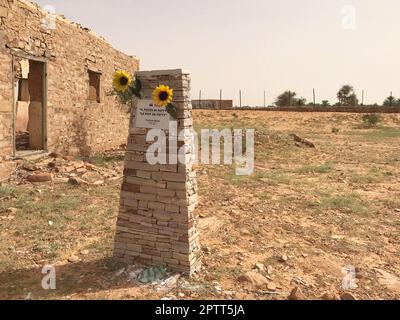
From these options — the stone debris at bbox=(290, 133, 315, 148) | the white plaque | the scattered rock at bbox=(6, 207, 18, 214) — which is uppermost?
the white plaque

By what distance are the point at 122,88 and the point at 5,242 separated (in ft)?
8.52

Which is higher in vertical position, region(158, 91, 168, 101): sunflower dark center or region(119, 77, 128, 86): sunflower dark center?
region(119, 77, 128, 86): sunflower dark center

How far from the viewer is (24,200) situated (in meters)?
5.97

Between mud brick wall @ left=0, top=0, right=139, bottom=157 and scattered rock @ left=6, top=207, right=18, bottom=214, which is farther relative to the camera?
mud brick wall @ left=0, top=0, right=139, bottom=157

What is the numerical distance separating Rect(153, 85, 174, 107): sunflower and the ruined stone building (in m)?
4.43

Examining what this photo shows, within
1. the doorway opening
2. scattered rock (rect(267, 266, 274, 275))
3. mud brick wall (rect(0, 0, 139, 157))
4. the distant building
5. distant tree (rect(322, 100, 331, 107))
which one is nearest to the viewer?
scattered rock (rect(267, 266, 274, 275))

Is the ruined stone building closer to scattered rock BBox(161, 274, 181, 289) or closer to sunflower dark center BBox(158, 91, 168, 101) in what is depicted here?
sunflower dark center BBox(158, 91, 168, 101)

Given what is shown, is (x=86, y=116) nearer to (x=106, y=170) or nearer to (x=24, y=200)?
(x=106, y=170)

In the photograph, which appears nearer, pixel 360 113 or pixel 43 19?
pixel 43 19

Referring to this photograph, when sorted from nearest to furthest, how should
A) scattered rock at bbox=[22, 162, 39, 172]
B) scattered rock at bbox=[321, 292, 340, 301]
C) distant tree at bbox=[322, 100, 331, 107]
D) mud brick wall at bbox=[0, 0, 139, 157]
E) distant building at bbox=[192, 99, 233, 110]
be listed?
scattered rock at bbox=[321, 292, 340, 301]
mud brick wall at bbox=[0, 0, 139, 157]
scattered rock at bbox=[22, 162, 39, 172]
distant building at bbox=[192, 99, 233, 110]
distant tree at bbox=[322, 100, 331, 107]

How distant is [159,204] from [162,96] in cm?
114

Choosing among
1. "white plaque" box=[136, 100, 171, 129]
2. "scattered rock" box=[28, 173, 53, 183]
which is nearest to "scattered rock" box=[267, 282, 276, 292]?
"white plaque" box=[136, 100, 171, 129]

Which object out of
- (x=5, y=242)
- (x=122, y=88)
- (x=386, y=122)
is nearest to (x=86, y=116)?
(x=5, y=242)

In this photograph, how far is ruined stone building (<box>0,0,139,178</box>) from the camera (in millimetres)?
7109
